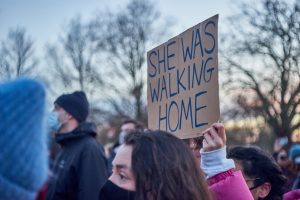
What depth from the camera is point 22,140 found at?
114 centimetres

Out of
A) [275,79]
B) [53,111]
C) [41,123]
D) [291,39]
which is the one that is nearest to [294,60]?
[291,39]

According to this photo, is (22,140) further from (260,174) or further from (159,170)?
(260,174)

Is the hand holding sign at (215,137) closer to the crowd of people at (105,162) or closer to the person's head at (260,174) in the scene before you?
A: the crowd of people at (105,162)

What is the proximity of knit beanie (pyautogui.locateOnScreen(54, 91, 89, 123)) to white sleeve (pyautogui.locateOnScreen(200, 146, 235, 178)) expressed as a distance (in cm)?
216

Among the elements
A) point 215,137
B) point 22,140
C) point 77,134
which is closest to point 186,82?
point 215,137

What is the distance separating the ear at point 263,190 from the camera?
10.4ft

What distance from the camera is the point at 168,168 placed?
2.19m

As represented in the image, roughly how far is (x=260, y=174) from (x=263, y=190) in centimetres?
9

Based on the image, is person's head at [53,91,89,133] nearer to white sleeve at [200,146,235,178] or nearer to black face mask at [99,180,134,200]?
black face mask at [99,180,134,200]

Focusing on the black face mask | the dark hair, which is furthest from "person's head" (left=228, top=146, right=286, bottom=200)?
the dark hair

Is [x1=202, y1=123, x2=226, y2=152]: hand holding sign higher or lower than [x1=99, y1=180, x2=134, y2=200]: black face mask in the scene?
higher

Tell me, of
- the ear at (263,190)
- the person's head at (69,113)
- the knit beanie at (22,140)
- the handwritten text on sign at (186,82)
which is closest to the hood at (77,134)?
the person's head at (69,113)

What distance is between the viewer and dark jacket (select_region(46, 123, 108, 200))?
13.7 ft

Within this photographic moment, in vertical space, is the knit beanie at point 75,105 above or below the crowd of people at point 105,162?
above
